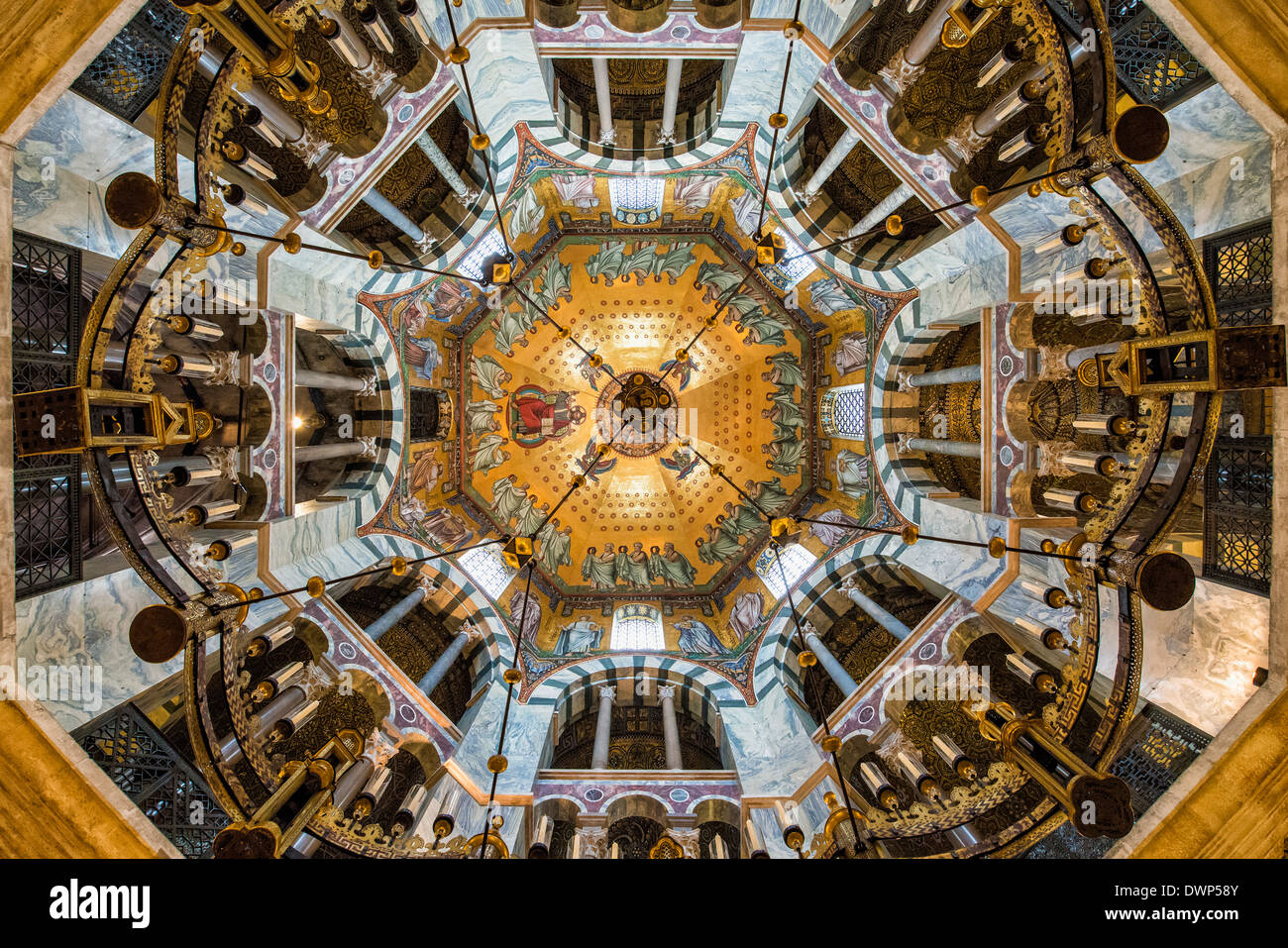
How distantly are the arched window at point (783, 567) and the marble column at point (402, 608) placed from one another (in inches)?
274

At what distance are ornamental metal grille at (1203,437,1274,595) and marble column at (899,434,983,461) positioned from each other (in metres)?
2.79

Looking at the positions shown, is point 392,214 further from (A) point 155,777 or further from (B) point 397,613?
(A) point 155,777

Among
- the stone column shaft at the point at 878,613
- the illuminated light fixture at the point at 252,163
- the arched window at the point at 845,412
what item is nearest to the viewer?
the illuminated light fixture at the point at 252,163

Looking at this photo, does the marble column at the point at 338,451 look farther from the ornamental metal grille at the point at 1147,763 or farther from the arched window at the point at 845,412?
the ornamental metal grille at the point at 1147,763

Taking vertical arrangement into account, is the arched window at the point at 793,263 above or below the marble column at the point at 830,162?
below

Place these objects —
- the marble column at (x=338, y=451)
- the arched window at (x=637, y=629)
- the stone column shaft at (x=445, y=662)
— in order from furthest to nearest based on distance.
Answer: the arched window at (x=637, y=629) < the stone column shaft at (x=445, y=662) < the marble column at (x=338, y=451)

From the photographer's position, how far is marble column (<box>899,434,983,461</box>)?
9219mm

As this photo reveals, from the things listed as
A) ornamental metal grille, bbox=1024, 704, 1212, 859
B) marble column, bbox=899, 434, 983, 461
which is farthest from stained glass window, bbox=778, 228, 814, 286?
ornamental metal grille, bbox=1024, 704, 1212, 859

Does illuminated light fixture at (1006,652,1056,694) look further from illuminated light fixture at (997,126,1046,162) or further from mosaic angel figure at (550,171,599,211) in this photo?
mosaic angel figure at (550,171,599,211)

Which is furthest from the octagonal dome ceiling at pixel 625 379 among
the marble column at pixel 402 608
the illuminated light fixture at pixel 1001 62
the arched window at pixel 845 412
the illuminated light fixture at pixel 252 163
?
the illuminated light fixture at pixel 1001 62

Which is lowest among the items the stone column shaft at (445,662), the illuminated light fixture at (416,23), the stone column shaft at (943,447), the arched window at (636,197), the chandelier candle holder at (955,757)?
the stone column shaft at (445,662)

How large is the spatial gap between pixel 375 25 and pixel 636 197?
17.4 feet

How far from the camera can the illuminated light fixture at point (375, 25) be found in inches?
299
